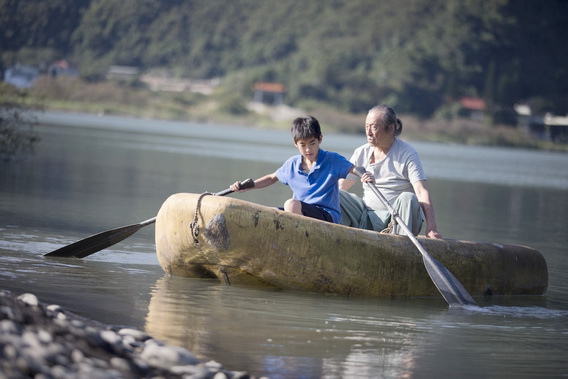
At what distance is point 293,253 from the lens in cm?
736

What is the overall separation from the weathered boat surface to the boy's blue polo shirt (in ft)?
0.95

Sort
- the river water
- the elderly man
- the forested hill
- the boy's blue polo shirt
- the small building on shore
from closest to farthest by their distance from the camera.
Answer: the river water
the boy's blue polo shirt
the elderly man
the small building on shore
the forested hill

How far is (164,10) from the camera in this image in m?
148

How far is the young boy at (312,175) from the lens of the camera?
7.39 metres

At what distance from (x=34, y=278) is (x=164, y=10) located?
472 ft

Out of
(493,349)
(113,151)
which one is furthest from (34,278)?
(113,151)

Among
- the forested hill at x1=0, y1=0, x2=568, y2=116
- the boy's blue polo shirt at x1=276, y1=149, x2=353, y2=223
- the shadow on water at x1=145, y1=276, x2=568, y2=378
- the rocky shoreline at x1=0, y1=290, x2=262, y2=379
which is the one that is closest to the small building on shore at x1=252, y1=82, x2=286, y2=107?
the forested hill at x1=0, y1=0, x2=568, y2=116

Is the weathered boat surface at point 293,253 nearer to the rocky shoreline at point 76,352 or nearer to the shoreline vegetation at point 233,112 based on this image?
the rocky shoreline at point 76,352

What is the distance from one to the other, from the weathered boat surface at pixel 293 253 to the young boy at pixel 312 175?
239 millimetres

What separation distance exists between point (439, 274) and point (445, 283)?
85 mm

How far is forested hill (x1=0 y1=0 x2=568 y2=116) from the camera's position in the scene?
109m

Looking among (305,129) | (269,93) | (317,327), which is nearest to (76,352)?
(317,327)

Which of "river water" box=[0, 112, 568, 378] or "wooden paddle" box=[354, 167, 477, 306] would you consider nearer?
"river water" box=[0, 112, 568, 378]

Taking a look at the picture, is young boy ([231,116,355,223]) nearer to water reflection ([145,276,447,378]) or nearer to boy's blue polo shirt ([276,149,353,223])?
boy's blue polo shirt ([276,149,353,223])
